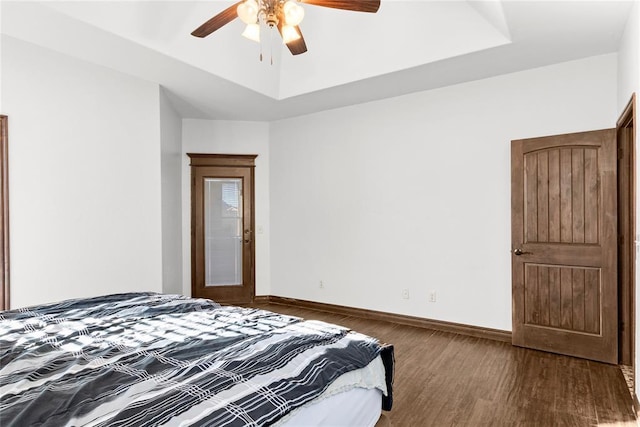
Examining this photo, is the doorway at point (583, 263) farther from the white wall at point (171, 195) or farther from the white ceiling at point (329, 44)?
the white wall at point (171, 195)

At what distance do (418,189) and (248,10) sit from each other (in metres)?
2.82

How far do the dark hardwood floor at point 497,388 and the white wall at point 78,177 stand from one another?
2840 mm

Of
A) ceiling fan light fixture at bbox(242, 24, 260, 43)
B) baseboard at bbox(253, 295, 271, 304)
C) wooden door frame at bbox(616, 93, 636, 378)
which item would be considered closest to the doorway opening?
wooden door frame at bbox(616, 93, 636, 378)

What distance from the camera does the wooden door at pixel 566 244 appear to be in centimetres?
335

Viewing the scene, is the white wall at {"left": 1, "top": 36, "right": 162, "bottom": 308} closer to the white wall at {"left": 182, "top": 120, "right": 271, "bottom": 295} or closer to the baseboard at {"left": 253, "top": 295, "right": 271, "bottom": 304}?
the white wall at {"left": 182, "top": 120, "right": 271, "bottom": 295}

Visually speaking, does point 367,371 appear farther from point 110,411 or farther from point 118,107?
point 118,107

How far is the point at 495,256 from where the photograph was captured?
404 cm

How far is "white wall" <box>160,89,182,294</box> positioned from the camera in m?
4.41

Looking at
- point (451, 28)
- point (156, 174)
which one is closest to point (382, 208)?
point (451, 28)

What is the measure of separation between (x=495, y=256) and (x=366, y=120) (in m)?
2.22

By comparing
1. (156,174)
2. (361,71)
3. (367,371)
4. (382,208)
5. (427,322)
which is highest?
(361,71)

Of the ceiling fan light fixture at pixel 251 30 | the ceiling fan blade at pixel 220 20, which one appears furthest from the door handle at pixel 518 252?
the ceiling fan blade at pixel 220 20

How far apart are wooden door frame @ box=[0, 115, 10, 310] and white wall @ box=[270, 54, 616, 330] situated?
3111 mm

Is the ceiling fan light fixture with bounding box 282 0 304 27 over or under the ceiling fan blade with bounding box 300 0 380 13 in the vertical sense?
under
